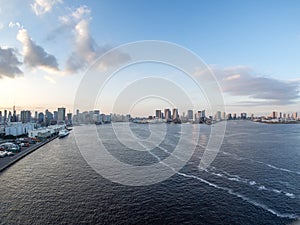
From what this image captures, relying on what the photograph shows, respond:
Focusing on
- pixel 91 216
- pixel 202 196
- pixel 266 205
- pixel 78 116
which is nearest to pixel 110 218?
pixel 91 216

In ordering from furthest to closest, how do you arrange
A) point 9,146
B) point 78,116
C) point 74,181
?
point 78,116
point 9,146
point 74,181

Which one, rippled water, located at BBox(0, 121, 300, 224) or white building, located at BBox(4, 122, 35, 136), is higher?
white building, located at BBox(4, 122, 35, 136)

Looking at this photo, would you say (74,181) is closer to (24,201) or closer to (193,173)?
(24,201)

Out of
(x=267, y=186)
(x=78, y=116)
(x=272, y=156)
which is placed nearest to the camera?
(x=267, y=186)

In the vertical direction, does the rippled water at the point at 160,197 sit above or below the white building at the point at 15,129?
below

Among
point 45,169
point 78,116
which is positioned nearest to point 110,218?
point 45,169

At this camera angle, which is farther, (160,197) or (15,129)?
(15,129)

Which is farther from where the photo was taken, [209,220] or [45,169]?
[45,169]

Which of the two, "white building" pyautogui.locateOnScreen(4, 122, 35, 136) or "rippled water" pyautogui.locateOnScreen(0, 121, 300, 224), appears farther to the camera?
"white building" pyautogui.locateOnScreen(4, 122, 35, 136)

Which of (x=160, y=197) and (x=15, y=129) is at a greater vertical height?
(x=15, y=129)

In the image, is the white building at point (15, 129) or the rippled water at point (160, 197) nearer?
the rippled water at point (160, 197)
